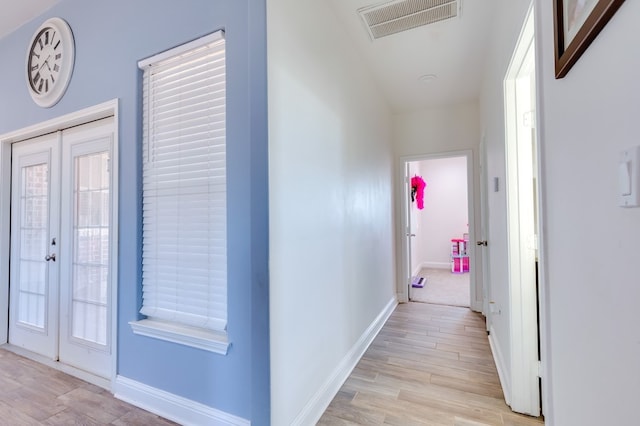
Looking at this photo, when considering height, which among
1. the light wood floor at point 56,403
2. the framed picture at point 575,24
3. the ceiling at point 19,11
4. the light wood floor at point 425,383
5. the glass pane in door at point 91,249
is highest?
the ceiling at point 19,11

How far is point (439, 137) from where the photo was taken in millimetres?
4020

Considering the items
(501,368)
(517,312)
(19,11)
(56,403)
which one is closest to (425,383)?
(501,368)

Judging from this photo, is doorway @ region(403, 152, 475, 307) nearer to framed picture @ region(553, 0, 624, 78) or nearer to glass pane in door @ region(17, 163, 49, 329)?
framed picture @ region(553, 0, 624, 78)

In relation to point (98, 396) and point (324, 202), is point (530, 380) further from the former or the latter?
point (98, 396)

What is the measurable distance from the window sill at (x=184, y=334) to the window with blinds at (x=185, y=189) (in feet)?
0.04

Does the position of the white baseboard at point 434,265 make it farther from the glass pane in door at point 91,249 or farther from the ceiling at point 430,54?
the glass pane in door at point 91,249

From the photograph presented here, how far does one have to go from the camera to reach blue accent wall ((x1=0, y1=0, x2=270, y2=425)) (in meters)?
1.40

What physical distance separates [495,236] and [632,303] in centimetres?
201

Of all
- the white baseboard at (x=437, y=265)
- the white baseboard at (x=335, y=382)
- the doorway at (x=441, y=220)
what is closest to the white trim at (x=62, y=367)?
the white baseboard at (x=335, y=382)

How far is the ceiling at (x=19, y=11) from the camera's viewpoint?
91.4 inches

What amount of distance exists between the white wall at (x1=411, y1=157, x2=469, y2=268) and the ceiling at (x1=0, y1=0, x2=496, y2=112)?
3.15 metres

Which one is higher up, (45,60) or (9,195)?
(45,60)

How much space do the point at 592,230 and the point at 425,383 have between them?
6.06 feet

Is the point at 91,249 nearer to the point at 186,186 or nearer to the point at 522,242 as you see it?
the point at 186,186
